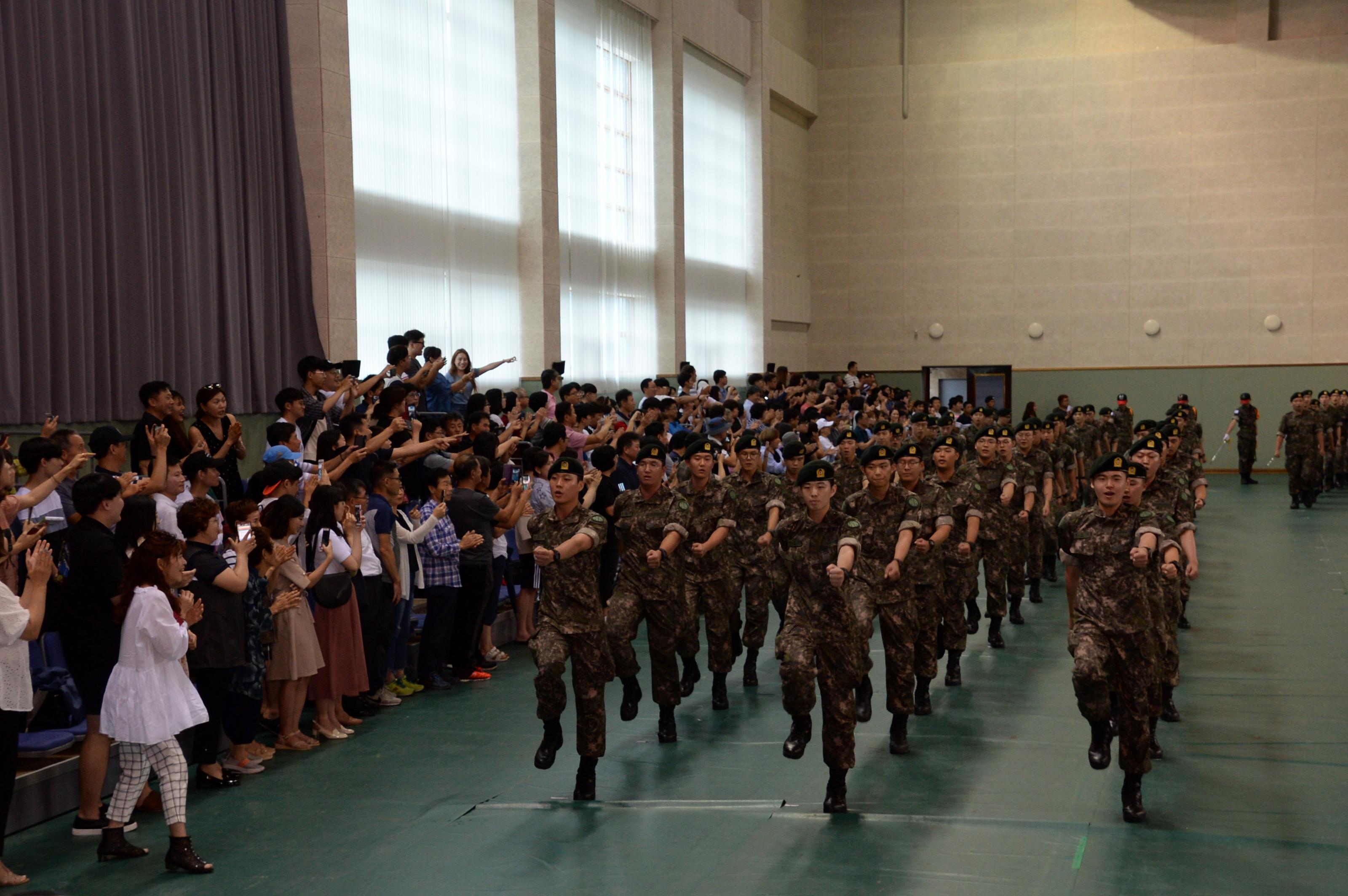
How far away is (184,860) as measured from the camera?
5.92 metres

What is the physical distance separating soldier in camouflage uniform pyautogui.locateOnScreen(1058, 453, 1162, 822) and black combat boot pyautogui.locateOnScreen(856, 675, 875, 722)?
199cm

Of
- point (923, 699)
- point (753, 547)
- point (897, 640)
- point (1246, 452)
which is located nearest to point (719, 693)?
point (753, 547)

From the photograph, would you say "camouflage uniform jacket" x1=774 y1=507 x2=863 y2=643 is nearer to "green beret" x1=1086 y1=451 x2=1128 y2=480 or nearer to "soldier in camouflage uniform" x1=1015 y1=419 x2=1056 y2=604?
"green beret" x1=1086 y1=451 x2=1128 y2=480

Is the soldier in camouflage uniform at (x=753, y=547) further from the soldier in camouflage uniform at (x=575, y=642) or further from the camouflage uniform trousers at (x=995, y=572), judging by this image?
the soldier in camouflage uniform at (x=575, y=642)

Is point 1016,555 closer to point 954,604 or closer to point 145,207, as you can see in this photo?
point 954,604

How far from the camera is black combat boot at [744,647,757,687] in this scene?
990 cm

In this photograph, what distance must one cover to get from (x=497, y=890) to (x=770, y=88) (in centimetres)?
2634

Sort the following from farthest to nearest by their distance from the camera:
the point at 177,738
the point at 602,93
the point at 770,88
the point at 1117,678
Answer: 1. the point at 770,88
2. the point at 602,93
3. the point at 177,738
4. the point at 1117,678

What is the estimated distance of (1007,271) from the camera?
3184 cm

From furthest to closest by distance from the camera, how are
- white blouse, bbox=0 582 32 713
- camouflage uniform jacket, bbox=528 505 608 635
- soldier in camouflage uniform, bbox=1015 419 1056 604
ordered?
soldier in camouflage uniform, bbox=1015 419 1056 604
camouflage uniform jacket, bbox=528 505 608 635
white blouse, bbox=0 582 32 713

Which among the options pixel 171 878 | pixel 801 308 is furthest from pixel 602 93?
pixel 171 878

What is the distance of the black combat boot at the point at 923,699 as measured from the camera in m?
8.91

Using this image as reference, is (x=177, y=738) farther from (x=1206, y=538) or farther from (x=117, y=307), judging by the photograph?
(x=1206, y=538)

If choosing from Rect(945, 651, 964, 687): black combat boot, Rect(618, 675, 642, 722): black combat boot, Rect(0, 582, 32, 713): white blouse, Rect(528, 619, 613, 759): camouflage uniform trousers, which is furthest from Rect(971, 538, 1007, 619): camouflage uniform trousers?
Rect(0, 582, 32, 713): white blouse
